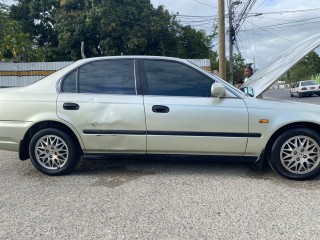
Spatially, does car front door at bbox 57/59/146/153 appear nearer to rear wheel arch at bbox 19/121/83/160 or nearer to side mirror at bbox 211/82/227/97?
rear wheel arch at bbox 19/121/83/160

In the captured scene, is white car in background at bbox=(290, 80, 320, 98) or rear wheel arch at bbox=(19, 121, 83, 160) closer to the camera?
rear wheel arch at bbox=(19, 121, 83, 160)

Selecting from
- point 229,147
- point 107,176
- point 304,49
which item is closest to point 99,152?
point 107,176

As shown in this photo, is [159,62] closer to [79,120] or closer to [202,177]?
[79,120]

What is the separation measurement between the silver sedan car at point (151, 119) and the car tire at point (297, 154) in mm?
12

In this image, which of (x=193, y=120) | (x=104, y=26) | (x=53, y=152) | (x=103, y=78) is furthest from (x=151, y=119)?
(x=104, y=26)

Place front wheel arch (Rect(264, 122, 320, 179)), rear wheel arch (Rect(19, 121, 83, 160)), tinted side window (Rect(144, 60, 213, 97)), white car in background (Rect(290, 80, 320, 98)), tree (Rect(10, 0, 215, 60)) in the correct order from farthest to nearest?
white car in background (Rect(290, 80, 320, 98))
tree (Rect(10, 0, 215, 60))
rear wheel arch (Rect(19, 121, 83, 160))
tinted side window (Rect(144, 60, 213, 97))
front wheel arch (Rect(264, 122, 320, 179))

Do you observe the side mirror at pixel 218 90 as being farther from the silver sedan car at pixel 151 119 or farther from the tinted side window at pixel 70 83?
the tinted side window at pixel 70 83

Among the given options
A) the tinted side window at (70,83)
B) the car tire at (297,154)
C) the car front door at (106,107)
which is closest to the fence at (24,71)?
the tinted side window at (70,83)

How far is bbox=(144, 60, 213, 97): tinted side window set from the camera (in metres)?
4.23

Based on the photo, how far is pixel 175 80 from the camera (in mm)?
4281

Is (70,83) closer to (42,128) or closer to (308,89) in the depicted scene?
(42,128)

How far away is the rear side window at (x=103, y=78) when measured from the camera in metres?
4.30

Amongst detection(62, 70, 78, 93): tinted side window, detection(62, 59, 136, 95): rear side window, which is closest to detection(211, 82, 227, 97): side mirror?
detection(62, 59, 136, 95): rear side window

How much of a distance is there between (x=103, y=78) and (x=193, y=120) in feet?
4.56
